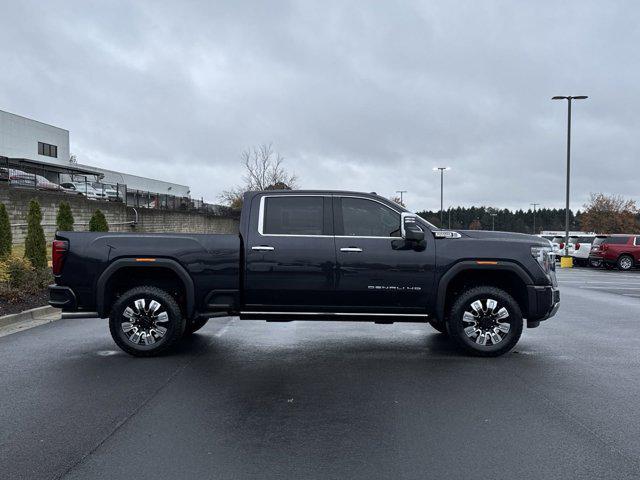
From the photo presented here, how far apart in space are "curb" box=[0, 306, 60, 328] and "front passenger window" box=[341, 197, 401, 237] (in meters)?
5.98

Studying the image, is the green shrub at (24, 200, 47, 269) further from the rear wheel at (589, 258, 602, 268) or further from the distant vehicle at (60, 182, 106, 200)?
the rear wheel at (589, 258, 602, 268)

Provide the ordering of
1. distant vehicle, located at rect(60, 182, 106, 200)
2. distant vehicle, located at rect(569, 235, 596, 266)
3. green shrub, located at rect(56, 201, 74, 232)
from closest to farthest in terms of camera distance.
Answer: green shrub, located at rect(56, 201, 74, 232) < distant vehicle, located at rect(569, 235, 596, 266) < distant vehicle, located at rect(60, 182, 106, 200)

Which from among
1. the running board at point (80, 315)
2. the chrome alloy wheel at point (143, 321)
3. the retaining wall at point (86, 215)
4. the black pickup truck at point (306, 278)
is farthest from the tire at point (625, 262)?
the running board at point (80, 315)

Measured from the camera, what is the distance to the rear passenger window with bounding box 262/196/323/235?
6.66 metres

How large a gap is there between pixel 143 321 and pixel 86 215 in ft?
69.8

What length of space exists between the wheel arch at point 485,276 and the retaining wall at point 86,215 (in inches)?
154

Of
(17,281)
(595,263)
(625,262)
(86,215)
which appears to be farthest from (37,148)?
(625,262)

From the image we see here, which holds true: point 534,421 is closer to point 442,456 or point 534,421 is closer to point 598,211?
point 442,456

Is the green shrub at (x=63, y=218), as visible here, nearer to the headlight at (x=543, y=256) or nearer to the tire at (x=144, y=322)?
the tire at (x=144, y=322)

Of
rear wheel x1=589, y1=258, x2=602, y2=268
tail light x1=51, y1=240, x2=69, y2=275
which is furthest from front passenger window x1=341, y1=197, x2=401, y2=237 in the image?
rear wheel x1=589, y1=258, x2=602, y2=268

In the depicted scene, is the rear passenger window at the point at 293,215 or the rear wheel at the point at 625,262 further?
the rear wheel at the point at 625,262

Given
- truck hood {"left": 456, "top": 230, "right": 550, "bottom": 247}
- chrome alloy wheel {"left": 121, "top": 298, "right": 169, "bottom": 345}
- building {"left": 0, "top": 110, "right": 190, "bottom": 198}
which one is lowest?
chrome alloy wheel {"left": 121, "top": 298, "right": 169, "bottom": 345}

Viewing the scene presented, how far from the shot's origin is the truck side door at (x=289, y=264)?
650 centimetres

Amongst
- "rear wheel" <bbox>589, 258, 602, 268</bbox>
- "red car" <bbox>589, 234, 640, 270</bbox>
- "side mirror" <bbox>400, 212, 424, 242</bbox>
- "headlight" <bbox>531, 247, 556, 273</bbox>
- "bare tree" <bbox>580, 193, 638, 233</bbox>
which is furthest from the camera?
"bare tree" <bbox>580, 193, 638, 233</bbox>
